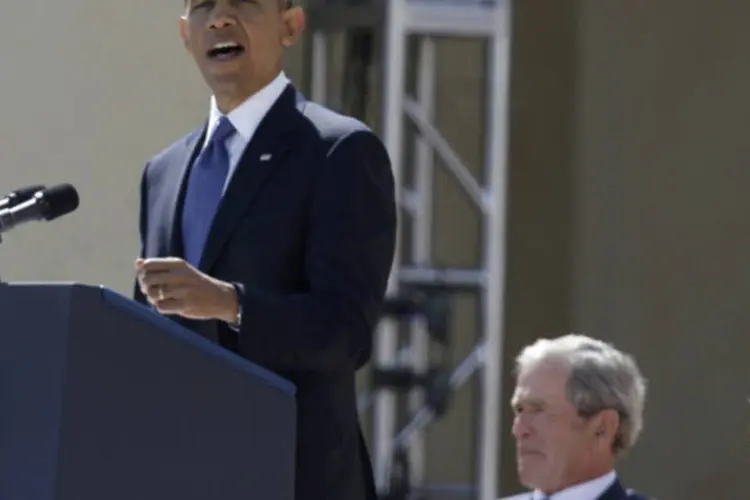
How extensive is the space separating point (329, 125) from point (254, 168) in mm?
128

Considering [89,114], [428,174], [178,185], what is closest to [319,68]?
[428,174]

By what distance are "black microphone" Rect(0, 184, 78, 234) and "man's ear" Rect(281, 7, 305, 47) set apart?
1.26 ft

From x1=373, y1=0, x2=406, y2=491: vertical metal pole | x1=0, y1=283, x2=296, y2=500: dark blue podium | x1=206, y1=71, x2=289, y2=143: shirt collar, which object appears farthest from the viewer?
x1=373, y1=0, x2=406, y2=491: vertical metal pole

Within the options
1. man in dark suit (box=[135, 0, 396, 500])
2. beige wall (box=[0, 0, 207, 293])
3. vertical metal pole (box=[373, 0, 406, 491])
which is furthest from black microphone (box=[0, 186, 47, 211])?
vertical metal pole (box=[373, 0, 406, 491])

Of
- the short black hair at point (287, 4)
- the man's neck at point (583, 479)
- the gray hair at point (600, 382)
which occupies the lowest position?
the man's neck at point (583, 479)

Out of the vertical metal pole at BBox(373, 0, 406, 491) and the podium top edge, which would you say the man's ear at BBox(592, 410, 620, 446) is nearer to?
the podium top edge

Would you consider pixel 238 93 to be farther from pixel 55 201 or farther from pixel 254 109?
pixel 55 201

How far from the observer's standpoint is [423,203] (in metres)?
5.96

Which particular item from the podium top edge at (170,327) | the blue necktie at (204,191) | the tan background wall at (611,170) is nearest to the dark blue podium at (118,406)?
the podium top edge at (170,327)

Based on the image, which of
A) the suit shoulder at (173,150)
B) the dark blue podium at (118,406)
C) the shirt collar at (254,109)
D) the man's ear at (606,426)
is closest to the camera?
the dark blue podium at (118,406)

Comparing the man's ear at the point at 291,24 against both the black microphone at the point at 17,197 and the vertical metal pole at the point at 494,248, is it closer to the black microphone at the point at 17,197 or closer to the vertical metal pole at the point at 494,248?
the black microphone at the point at 17,197

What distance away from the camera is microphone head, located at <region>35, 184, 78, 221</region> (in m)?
2.17

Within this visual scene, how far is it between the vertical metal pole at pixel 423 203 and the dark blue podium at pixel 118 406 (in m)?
3.87

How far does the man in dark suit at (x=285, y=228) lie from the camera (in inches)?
84.9
